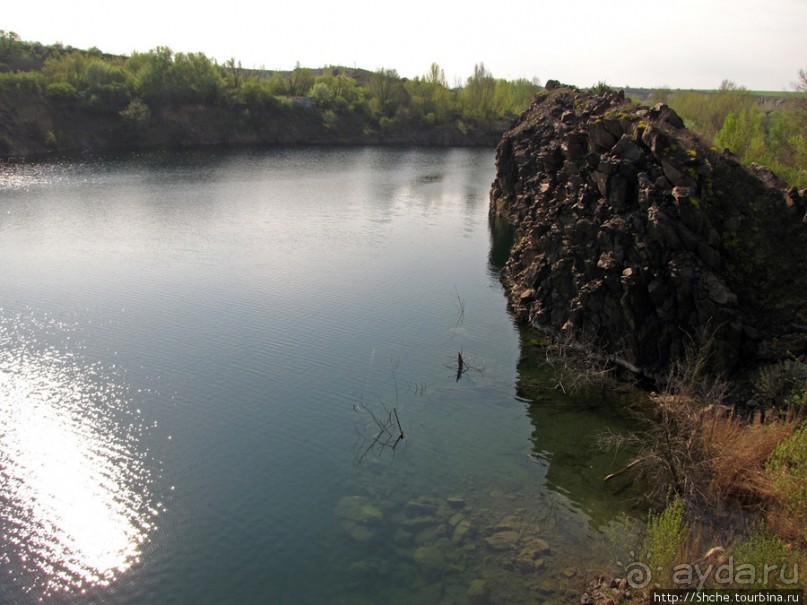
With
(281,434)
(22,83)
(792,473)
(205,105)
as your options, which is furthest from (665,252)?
(205,105)

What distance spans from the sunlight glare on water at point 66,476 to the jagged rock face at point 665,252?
19.1 m

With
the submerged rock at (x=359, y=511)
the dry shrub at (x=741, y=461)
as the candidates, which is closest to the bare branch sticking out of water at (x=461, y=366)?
the submerged rock at (x=359, y=511)

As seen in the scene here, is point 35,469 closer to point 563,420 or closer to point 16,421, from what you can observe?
point 16,421

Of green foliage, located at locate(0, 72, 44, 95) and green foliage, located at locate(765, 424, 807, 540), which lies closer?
green foliage, located at locate(765, 424, 807, 540)

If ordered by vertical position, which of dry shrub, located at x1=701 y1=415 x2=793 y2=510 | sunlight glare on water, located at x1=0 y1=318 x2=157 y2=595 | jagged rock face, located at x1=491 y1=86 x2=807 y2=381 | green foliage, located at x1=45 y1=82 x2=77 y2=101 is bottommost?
sunlight glare on water, located at x1=0 y1=318 x2=157 y2=595

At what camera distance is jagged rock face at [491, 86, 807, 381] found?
23500 mm

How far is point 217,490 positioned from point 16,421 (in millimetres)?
8950

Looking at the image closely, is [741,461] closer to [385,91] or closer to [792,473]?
[792,473]

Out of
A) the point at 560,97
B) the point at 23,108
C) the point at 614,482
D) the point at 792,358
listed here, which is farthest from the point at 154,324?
the point at 23,108

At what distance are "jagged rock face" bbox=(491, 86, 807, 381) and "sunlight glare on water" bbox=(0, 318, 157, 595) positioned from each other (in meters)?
19.1

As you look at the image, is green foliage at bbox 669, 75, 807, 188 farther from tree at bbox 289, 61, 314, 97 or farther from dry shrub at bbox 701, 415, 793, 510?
tree at bbox 289, 61, 314, 97

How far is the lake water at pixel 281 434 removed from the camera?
1591cm

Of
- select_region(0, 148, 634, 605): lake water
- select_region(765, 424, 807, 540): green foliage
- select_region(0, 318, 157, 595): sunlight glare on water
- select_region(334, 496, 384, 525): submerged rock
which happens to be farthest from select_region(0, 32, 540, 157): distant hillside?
select_region(765, 424, 807, 540): green foliage

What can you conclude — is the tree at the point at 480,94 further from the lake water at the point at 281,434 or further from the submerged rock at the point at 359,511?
the submerged rock at the point at 359,511
